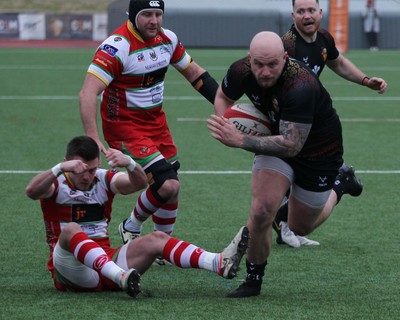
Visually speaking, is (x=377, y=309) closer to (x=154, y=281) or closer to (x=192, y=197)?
(x=154, y=281)

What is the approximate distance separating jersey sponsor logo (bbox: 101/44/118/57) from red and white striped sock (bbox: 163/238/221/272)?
176cm

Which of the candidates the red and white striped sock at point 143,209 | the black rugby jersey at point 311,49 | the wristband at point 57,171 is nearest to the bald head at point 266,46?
the wristband at point 57,171

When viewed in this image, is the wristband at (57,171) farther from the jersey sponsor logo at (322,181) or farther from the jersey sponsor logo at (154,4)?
the jersey sponsor logo at (154,4)

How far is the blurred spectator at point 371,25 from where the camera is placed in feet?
109

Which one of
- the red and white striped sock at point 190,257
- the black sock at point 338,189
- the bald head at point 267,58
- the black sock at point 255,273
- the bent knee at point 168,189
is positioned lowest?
the black sock at point 338,189

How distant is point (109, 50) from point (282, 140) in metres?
1.89

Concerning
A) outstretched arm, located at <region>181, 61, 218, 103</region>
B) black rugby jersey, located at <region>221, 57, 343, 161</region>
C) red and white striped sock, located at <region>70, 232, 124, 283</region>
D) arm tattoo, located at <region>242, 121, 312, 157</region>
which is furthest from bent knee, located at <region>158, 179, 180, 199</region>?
arm tattoo, located at <region>242, 121, 312, 157</region>

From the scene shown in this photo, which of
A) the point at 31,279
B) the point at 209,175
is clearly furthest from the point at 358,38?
the point at 31,279

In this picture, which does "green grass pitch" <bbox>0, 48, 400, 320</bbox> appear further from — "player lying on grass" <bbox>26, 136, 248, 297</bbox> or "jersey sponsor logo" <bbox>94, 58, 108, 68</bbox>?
"jersey sponsor logo" <bbox>94, 58, 108, 68</bbox>

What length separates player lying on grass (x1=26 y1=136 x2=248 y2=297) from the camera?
20.2ft

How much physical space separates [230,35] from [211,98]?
25447mm

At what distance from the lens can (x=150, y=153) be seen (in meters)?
7.60

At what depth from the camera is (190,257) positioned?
6.28 m

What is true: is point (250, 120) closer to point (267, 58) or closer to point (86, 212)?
point (267, 58)
